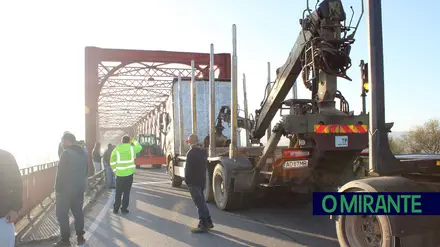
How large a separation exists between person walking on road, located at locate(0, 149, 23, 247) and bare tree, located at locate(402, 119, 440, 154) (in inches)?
1054

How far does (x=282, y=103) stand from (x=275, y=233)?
268 cm

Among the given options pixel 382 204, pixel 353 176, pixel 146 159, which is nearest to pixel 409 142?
pixel 146 159

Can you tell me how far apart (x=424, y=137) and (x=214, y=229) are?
2543 centimetres

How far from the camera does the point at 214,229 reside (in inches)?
273

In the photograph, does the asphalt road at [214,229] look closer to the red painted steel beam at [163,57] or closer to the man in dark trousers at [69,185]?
the man in dark trousers at [69,185]

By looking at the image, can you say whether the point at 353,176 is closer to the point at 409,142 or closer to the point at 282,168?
the point at 282,168

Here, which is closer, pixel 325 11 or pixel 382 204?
pixel 382 204

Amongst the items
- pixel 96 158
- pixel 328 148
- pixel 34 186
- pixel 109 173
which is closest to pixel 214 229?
pixel 328 148

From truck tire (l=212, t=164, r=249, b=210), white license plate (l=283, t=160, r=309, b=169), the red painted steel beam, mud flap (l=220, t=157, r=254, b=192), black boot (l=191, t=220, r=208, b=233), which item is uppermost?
the red painted steel beam

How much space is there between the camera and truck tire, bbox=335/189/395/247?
161 inches

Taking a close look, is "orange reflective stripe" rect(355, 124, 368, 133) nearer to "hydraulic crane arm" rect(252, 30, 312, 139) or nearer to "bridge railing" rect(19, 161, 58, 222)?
"hydraulic crane arm" rect(252, 30, 312, 139)

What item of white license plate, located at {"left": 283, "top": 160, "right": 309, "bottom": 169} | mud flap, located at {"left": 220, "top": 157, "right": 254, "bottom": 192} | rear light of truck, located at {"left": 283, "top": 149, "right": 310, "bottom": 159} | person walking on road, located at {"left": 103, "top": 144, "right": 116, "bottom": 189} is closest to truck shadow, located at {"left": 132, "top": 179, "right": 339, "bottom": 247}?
mud flap, located at {"left": 220, "top": 157, "right": 254, "bottom": 192}

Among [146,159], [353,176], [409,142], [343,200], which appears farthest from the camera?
[409,142]

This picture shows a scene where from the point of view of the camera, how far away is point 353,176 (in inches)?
297
